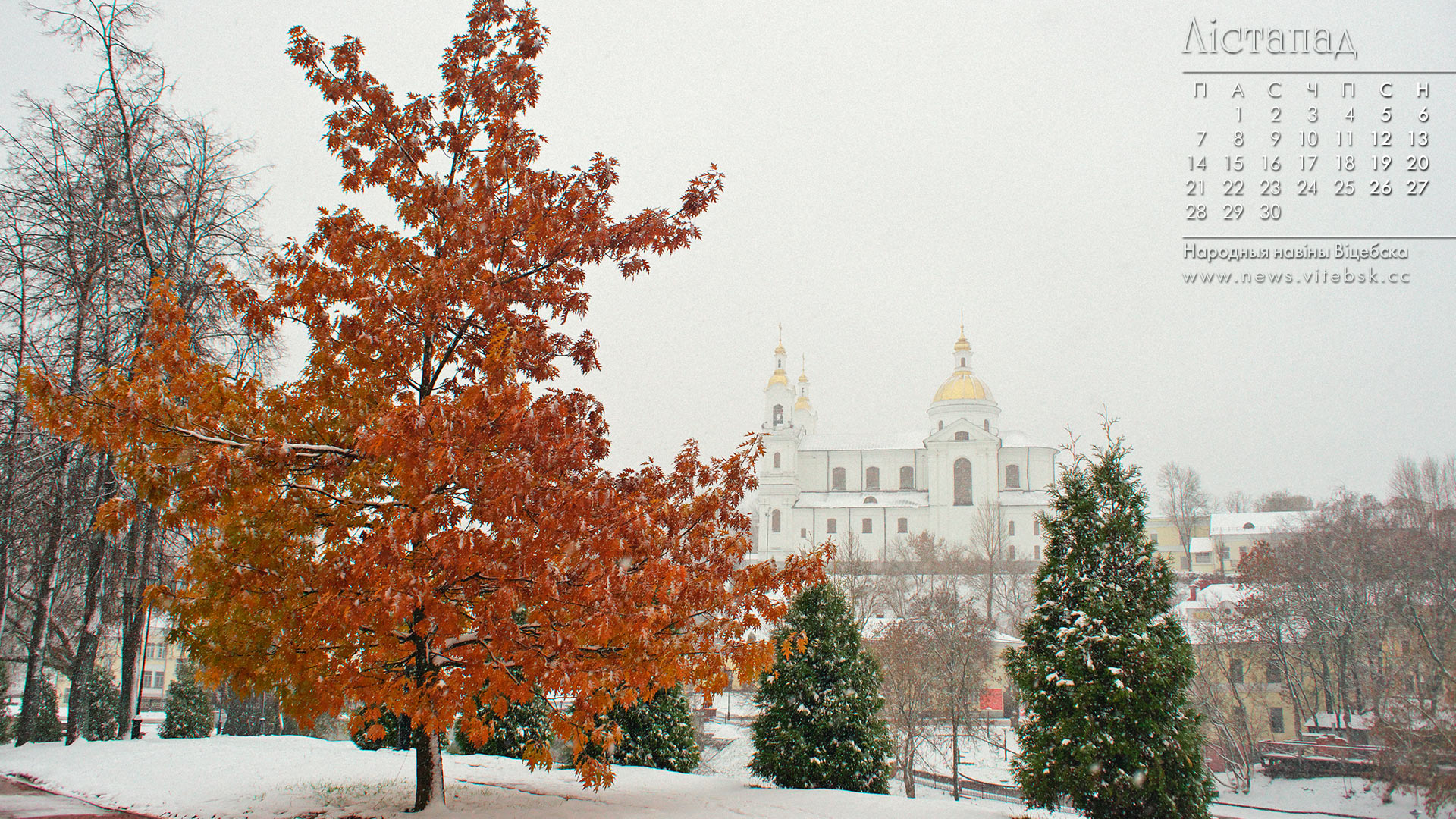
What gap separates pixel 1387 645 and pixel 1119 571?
57.5ft

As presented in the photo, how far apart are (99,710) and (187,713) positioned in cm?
234

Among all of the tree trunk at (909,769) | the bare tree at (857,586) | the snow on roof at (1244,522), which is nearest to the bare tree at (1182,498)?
the snow on roof at (1244,522)

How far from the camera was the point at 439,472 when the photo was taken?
4.89m

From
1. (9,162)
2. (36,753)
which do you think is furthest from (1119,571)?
(9,162)

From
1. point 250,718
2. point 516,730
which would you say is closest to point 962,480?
point 250,718

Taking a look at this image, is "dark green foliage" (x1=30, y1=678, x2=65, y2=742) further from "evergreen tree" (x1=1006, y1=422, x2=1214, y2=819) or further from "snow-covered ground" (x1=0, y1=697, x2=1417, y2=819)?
"evergreen tree" (x1=1006, y1=422, x2=1214, y2=819)

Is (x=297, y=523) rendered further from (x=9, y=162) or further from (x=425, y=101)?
(x=9, y=162)

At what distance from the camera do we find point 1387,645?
20516 mm

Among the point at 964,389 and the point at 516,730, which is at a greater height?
the point at 964,389

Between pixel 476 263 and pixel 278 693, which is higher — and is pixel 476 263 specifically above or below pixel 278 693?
above

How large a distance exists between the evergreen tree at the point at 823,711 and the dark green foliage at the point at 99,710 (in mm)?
12165

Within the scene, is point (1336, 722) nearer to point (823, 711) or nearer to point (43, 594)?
point (823, 711)

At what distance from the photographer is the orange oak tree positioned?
16.7ft

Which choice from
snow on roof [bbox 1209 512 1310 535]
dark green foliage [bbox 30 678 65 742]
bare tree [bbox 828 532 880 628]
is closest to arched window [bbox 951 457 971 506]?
snow on roof [bbox 1209 512 1310 535]
